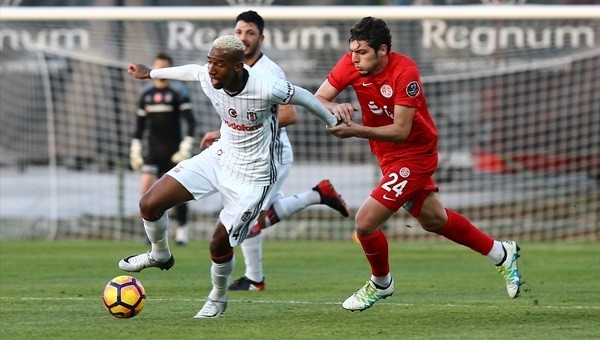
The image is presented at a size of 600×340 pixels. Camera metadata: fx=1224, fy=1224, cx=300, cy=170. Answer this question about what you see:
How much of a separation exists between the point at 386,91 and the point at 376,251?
3.77ft

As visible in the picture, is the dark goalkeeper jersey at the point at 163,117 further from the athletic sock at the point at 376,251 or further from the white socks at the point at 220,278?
the white socks at the point at 220,278

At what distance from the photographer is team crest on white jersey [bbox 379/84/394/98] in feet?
28.3

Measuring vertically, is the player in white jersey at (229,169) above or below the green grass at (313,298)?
above

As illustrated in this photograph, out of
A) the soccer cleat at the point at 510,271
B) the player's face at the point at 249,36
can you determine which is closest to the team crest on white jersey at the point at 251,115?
the player's face at the point at 249,36

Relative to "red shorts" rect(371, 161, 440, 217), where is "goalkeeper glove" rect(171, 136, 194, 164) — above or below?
below

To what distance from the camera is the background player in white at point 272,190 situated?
10.0 metres

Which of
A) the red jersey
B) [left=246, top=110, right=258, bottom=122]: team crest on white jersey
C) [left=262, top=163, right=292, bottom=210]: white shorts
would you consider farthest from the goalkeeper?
[left=246, top=110, right=258, bottom=122]: team crest on white jersey

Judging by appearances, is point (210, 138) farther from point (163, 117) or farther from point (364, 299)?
point (163, 117)

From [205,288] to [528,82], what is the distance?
893cm

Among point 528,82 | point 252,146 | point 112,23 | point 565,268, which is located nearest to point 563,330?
point 252,146

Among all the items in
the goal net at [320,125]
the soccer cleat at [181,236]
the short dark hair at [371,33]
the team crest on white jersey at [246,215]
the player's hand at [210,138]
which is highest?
the short dark hair at [371,33]

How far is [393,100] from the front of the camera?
865 cm

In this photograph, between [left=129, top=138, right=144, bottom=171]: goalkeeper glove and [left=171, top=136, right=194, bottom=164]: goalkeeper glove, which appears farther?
[left=129, top=138, right=144, bottom=171]: goalkeeper glove

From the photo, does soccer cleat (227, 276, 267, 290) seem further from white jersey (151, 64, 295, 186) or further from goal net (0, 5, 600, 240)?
goal net (0, 5, 600, 240)
